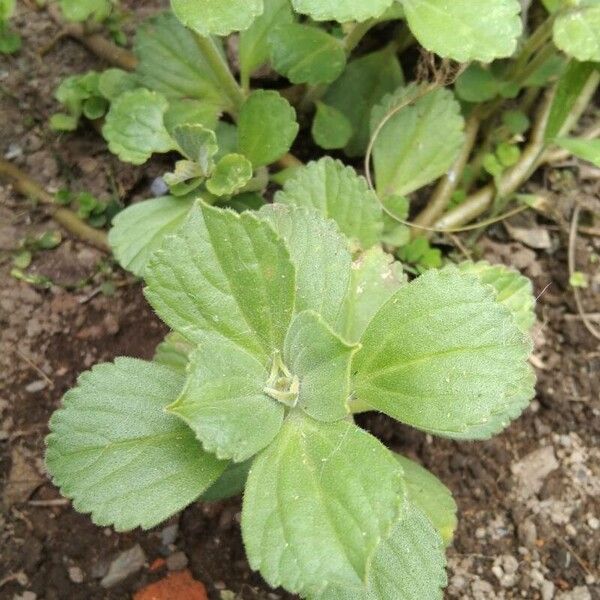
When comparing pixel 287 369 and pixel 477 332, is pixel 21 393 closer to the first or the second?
pixel 287 369

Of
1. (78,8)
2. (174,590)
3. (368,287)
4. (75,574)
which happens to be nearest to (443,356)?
(368,287)

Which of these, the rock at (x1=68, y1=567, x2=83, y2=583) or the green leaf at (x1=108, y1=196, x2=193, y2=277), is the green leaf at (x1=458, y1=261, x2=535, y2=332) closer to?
the green leaf at (x1=108, y1=196, x2=193, y2=277)

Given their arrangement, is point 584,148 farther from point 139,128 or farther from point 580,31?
point 139,128

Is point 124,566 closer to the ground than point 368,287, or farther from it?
closer to the ground

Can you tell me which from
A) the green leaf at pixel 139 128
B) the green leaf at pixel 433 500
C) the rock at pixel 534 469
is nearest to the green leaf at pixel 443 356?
the green leaf at pixel 433 500

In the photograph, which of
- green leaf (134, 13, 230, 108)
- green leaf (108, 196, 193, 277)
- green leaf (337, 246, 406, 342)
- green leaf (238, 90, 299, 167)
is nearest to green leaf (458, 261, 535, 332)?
green leaf (337, 246, 406, 342)

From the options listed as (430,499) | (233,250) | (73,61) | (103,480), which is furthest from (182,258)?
(73,61)

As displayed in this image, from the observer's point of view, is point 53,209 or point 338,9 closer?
point 338,9
